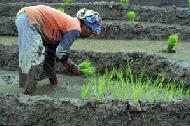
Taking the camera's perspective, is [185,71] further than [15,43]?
No

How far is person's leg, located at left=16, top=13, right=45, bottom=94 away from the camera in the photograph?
5727 millimetres

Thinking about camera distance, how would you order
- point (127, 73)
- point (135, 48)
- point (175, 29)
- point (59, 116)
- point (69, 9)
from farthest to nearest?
point (69, 9)
point (175, 29)
point (135, 48)
point (127, 73)
point (59, 116)

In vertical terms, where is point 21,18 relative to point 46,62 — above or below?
above

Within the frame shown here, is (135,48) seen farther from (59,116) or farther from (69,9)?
(59,116)

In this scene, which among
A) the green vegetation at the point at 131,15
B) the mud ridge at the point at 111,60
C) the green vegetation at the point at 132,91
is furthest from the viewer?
the green vegetation at the point at 131,15

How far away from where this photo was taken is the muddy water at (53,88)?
6.05 meters

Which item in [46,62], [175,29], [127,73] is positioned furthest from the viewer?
[175,29]

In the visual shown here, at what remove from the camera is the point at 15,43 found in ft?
26.3

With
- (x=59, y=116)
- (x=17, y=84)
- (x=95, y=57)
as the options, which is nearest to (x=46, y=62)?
(x=17, y=84)

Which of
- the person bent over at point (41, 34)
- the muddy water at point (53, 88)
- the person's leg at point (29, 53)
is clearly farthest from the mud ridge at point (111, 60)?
the person's leg at point (29, 53)

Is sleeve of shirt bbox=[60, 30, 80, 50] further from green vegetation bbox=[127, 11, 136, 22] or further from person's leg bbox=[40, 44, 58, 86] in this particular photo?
green vegetation bbox=[127, 11, 136, 22]

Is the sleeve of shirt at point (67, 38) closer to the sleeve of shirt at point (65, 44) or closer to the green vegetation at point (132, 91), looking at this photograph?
the sleeve of shirt at point (65, 44)

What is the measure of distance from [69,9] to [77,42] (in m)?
1.79

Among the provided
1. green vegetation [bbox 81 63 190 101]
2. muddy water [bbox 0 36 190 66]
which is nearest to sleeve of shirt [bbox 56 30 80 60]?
green vegetation [bbox 81 63 190 101]
